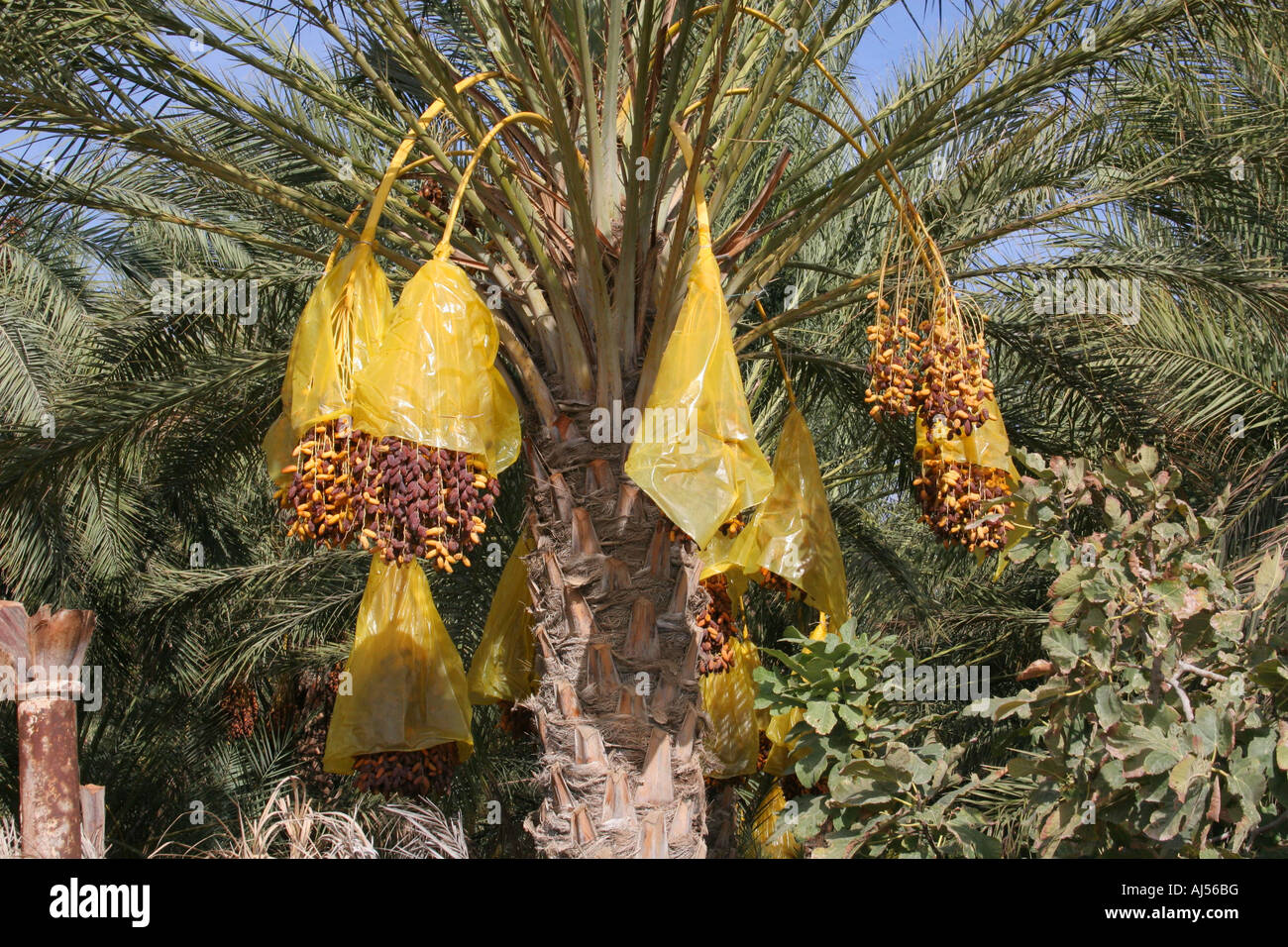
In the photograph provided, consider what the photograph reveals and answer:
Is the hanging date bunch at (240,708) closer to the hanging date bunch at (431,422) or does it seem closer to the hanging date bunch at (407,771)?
the hanging date bunch at (407,771)

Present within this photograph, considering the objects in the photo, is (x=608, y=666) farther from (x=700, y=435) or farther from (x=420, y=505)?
(x=420, y=505)

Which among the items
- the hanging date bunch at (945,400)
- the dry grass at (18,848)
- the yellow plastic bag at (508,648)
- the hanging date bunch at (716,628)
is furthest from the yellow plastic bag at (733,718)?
the dry grass at (18,848)

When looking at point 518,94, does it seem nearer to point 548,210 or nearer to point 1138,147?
point 548,210

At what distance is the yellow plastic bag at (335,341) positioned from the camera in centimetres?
352

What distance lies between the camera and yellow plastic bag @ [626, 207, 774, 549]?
3.47m

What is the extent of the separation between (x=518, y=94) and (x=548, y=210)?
503mm

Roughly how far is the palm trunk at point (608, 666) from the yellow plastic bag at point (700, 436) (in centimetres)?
76

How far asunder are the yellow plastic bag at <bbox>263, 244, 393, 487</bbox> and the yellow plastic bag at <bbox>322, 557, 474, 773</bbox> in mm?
961

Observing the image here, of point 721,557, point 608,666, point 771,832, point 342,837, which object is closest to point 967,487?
point 721,557

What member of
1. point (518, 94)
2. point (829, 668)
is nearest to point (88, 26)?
point (518, 94)

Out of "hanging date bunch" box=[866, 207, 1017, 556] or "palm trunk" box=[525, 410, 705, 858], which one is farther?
"palm trunk" box=[525, 410, 705, 858]

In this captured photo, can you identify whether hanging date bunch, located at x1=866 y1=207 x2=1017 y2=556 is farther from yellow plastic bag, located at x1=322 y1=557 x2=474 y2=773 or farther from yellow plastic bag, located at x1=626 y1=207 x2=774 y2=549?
yellow plastic bag, located at x1=322 y1=557 x2=474 y2=773

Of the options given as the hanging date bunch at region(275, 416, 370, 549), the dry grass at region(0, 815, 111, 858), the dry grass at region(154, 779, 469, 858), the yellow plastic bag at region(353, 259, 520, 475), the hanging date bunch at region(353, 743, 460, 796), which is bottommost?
the dry grass at region(154, 779, 469, 858)

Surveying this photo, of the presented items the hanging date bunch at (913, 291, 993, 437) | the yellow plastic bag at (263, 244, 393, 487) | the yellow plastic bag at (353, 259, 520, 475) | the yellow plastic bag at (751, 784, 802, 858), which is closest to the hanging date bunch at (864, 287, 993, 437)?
the hanging date bunch at (913, 291, 993, 437)
